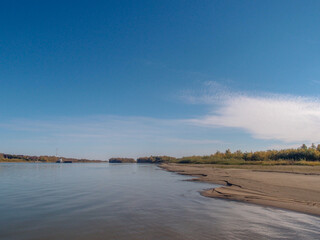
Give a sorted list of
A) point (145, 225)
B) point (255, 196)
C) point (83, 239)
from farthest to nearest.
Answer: point (255, 196) < point (145, 225) < point (83, 239)

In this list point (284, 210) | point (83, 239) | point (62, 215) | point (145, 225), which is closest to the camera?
point (83, 239)

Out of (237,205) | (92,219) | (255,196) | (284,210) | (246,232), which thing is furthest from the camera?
(255,196)

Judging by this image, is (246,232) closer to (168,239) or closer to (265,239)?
(265,239)

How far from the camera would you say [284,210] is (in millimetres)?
5801

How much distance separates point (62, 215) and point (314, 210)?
6.64m

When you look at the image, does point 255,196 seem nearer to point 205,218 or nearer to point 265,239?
point 205,218

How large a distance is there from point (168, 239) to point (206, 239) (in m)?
0.69

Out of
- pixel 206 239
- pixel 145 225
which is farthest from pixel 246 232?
pixel 145 225

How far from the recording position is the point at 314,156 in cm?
3028

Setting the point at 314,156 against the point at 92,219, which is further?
the point at 314,156

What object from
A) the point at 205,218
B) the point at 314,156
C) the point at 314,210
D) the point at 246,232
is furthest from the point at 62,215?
the point at 314,156

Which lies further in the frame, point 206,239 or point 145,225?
point 145,225

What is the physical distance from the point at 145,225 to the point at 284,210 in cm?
403

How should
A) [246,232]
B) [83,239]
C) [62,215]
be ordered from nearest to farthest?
[83,239] < [246,232] < [62,215]
